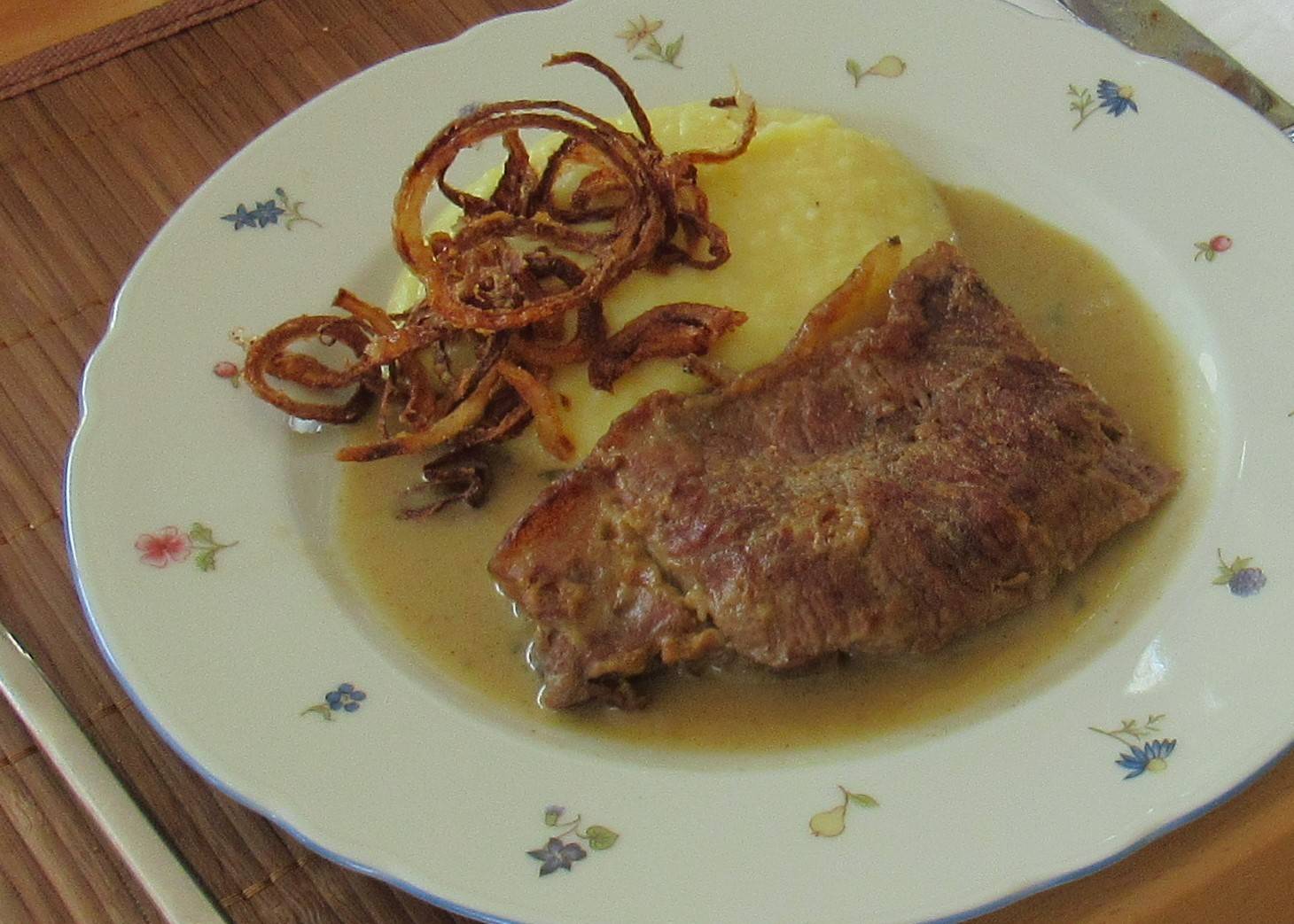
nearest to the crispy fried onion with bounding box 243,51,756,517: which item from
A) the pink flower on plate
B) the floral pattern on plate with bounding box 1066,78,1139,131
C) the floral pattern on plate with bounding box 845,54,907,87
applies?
the pink flower on plate

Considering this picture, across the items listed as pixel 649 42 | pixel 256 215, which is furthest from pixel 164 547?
pixel 649 42

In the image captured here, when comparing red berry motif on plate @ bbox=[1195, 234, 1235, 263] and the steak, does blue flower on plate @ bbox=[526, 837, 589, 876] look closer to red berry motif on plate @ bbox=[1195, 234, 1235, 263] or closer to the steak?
the steak

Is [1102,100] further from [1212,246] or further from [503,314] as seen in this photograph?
[503,314]

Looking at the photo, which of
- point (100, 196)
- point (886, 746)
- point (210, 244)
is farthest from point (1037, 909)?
point (100, 196)

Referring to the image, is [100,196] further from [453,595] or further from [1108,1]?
[1108,1]

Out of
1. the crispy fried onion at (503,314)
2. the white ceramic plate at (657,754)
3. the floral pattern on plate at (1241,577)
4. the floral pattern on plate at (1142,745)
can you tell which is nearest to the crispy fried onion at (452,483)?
the crispy fried onion at (503,314)

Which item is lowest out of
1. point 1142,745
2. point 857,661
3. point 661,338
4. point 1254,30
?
point 857,661

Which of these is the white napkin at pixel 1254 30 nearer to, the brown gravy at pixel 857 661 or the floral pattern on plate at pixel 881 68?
the floral pattern on plate at pixel 881 68
